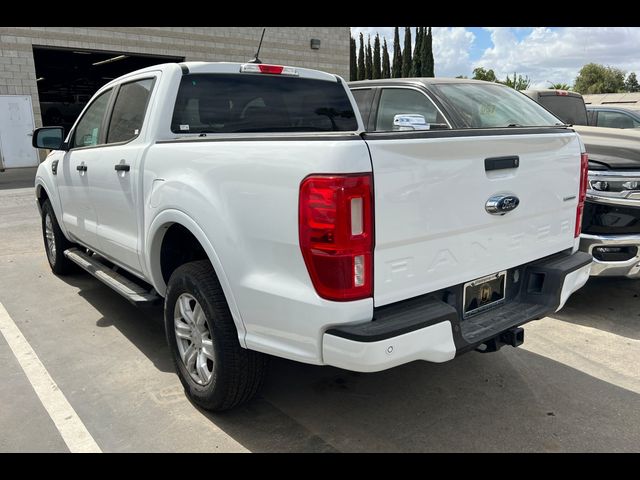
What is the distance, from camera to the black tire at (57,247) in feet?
18.0

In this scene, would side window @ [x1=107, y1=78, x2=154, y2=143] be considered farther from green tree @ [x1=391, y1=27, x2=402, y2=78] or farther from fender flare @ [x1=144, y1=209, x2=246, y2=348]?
green tree @ [x1=391, y1=27, x2=402, y2=78]

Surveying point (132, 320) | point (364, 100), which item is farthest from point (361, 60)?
point (132, 320)

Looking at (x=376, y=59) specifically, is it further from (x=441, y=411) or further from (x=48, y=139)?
(x=441, y=411)

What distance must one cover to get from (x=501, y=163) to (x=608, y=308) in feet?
9.53

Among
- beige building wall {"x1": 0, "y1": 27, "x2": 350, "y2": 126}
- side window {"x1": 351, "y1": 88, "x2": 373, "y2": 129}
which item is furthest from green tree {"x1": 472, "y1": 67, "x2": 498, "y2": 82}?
side window {"x1": 351, "y1": 88, "x2": 373, "y2": 129}

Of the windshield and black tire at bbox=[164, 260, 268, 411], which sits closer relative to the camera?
black tire at bbox=[164, 260, 268, 411]

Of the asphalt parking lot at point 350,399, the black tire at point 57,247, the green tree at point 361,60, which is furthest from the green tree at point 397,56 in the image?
the asphalt parking lot at point 350,399

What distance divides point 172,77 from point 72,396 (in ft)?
6.85

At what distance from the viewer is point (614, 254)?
14.5 ft

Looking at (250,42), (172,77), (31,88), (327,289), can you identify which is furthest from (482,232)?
(250,42)

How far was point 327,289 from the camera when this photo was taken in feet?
7.31

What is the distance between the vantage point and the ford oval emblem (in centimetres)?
265

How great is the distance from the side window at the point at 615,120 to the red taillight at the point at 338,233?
29.4 feet

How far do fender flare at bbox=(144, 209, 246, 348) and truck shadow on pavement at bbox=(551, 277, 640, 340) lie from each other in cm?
318
